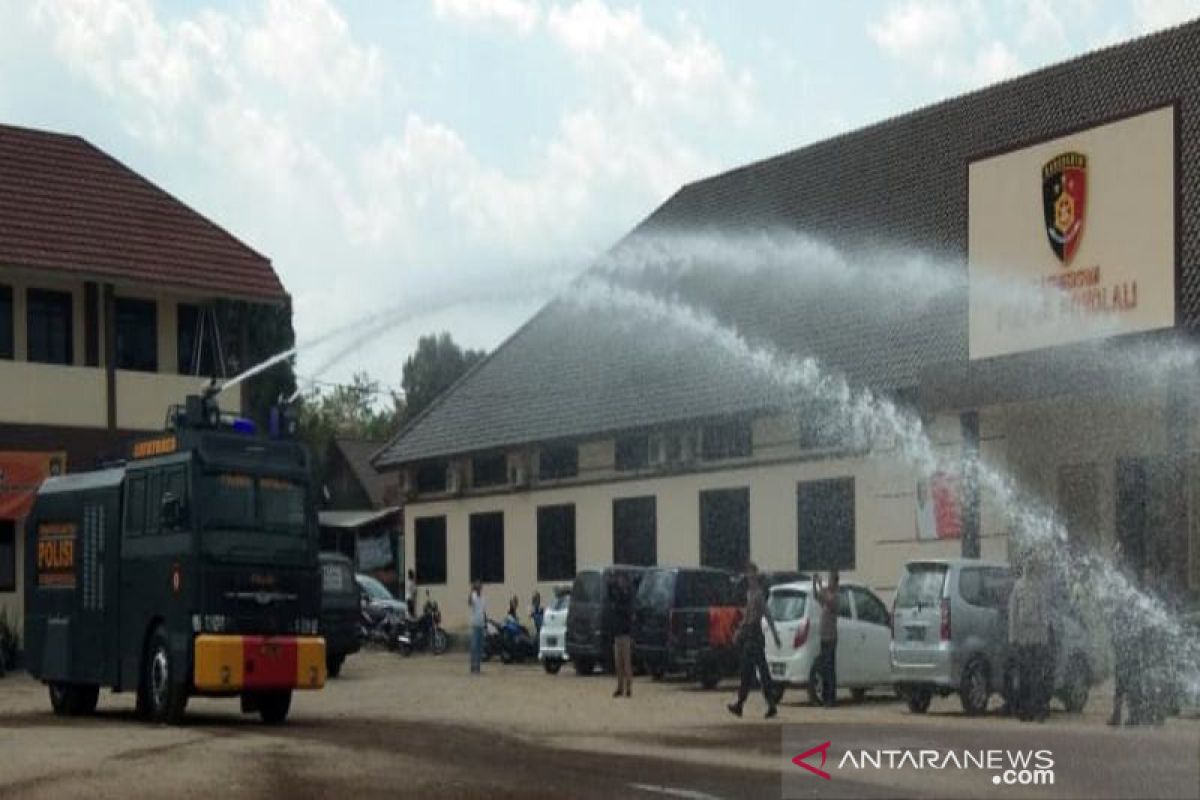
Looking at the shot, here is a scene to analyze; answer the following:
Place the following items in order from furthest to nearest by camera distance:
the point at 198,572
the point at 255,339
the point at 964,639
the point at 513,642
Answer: the point at 255,339
the point at 513,642
the point at 964,639
the point at 198,572

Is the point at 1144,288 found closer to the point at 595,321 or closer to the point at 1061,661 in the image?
the point at 1061,661

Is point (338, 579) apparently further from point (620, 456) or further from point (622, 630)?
point (620, 456)

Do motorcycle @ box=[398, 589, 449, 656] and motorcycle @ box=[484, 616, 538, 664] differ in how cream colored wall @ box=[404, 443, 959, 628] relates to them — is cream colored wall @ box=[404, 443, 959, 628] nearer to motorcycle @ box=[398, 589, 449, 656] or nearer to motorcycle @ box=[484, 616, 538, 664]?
motorcycle @ box=[484, 616, 538, 664]

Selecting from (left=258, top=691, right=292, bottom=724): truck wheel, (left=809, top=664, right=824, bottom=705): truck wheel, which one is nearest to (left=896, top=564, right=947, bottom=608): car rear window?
(left=809, top=664, right=824, bottom=705): truck wheel

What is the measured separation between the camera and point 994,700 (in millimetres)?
27562

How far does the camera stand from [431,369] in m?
113

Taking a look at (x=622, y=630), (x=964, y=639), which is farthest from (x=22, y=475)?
(x=964, y=639)

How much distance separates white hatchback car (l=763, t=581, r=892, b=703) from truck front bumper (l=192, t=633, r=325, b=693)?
7.21 meters

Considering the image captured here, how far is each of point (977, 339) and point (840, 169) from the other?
44.0 feet

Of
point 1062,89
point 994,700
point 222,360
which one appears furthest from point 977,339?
point 222,360

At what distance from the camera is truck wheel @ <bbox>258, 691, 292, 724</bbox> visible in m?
23.7

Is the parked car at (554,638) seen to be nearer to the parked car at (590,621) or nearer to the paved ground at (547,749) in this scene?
the parked car at (590,621)

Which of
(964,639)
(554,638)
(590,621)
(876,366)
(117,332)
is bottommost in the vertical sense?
(554,638)

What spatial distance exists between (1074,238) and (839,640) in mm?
6535
